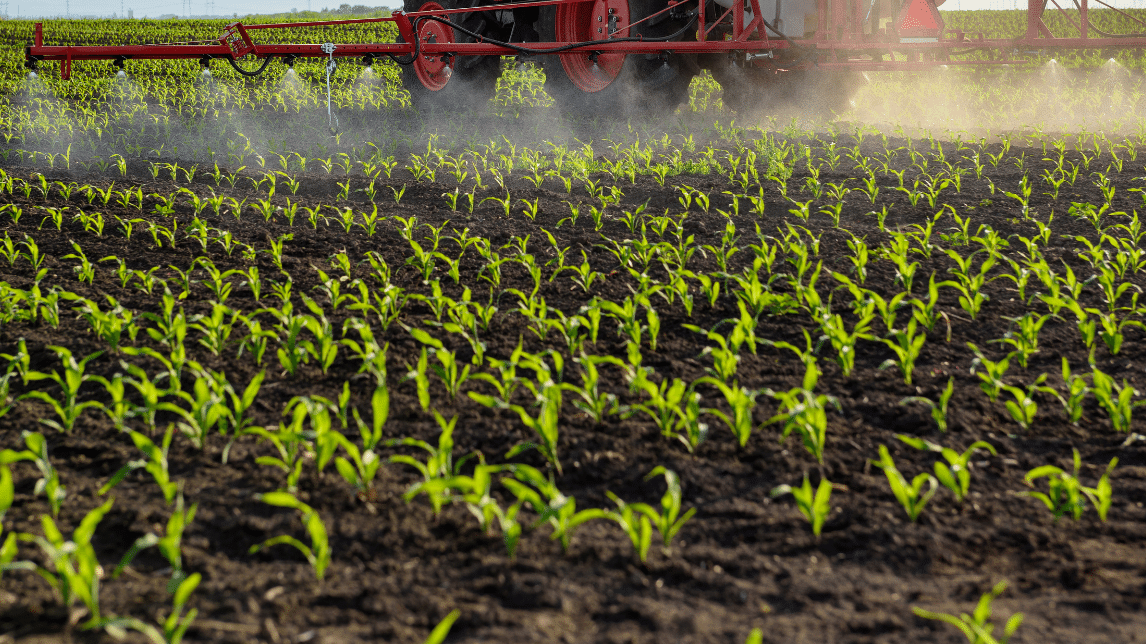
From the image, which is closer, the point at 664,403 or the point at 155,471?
the point at 155,471

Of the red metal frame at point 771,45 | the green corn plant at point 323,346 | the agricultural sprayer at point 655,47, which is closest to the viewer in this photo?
the green corn plant at point 323,346

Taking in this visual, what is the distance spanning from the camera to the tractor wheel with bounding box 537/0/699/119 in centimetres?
893

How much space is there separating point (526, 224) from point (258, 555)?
354 cm

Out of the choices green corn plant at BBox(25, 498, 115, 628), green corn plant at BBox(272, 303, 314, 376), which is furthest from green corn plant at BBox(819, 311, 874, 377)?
green corn plant at BBox(25, 498, 115, 628)

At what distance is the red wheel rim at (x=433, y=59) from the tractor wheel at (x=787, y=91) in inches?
121

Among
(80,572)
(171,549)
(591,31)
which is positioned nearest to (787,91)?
(591,31)

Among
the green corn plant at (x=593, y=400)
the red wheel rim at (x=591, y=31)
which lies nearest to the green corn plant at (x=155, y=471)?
the green corn plant at (x=593, y=400)

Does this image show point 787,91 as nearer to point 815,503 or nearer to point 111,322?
point 111,322

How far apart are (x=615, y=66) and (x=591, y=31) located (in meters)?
0.47

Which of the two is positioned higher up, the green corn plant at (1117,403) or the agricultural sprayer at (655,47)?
the agricultural sprayer at (655,47)

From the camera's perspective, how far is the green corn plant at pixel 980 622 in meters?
1.62

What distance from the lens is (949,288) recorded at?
13.4 feet

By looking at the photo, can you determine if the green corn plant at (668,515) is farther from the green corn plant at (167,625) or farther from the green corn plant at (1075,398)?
the green corn plant at (1075,398)

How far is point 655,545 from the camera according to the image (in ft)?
Answer: 6.96
